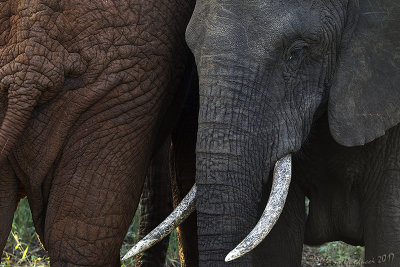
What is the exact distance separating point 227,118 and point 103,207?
817mm

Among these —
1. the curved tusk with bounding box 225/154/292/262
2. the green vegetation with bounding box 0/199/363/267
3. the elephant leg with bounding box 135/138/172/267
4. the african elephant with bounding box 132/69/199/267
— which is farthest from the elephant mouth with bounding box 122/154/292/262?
the green vegetation with bounding box 0/199/363/267

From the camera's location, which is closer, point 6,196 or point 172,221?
point 172,221

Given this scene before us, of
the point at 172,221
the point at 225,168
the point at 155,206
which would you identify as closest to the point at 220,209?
the point at 225,168

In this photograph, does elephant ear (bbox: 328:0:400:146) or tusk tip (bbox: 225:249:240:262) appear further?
elephant ear (bbox: 328:0:400:146)

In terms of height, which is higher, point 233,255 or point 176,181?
point 176,181

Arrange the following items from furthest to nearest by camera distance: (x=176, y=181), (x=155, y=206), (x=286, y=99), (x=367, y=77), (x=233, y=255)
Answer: (x=155, y=206) → (x=176, y=181) → (x=367, y=77) → (x=286, y=99) → (x=233, y=255)

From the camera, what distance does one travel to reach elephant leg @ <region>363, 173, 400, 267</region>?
16.6 feet

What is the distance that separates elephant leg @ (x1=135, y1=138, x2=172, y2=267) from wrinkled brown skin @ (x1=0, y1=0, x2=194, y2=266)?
40.8 inches

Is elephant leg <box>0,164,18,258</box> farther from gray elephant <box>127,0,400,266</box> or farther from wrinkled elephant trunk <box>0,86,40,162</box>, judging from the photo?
gray elephant <box>127,0,400,266</box>

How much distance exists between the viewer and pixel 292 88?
15.7 ft

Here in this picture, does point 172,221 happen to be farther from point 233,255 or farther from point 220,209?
point 233,255

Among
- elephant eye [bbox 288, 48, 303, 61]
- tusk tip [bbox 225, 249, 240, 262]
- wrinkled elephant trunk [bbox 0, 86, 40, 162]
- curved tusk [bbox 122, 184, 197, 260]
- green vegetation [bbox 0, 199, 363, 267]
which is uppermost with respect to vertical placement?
elephant eye [bbox 288, 48, 303, 61]

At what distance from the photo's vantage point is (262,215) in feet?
15.1

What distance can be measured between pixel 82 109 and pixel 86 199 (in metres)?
0.40
